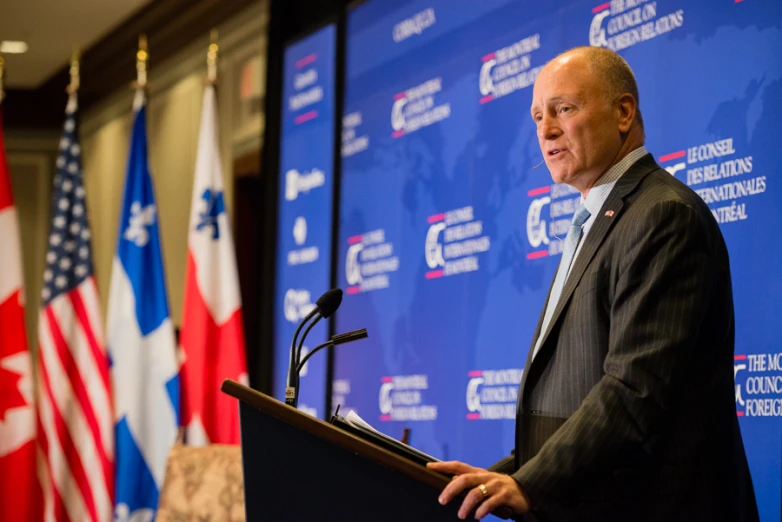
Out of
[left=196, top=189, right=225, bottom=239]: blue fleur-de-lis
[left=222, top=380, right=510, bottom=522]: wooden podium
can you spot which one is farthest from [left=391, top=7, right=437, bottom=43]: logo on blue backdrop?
[left=222, top=380, right=510, bottom=522]: wooden podium

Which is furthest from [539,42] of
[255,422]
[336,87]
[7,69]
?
[7,69]

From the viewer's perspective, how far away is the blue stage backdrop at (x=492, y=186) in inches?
113

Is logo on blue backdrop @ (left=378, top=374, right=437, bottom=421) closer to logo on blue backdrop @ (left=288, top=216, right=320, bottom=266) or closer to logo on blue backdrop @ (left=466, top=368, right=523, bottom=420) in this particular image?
logo on blue backdrop @ (left=466, top=368, right=523, bottom=420)

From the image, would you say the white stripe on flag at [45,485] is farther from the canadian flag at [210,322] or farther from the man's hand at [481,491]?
the man's hand at [481,491]

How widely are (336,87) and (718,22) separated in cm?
245

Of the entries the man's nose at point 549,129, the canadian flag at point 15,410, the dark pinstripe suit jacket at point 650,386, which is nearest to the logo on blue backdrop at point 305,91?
the canadian flag at point 15,410

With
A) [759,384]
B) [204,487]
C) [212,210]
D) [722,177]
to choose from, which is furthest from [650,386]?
[212,210]

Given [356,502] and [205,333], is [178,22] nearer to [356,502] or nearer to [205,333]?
[205,333]

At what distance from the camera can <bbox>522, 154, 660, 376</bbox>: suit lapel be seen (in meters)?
2.05

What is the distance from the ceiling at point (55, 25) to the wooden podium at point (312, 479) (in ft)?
18.4

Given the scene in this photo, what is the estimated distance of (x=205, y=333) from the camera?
5395mm

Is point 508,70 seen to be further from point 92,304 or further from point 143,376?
point 92,304

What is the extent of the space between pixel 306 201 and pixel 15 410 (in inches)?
71.9

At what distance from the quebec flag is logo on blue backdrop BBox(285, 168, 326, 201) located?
0.77m
